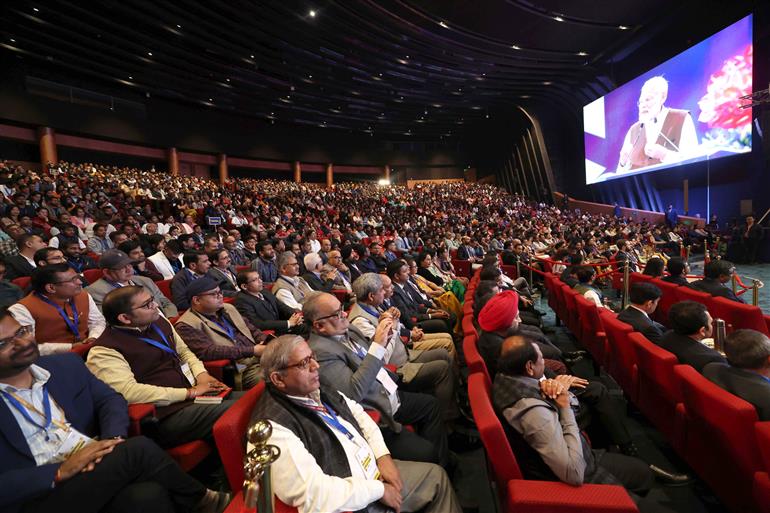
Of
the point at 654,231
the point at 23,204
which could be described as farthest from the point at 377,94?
the point at 23,204

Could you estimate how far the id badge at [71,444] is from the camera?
1.54 metres

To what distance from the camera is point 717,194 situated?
12.3 m

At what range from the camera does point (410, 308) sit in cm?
439

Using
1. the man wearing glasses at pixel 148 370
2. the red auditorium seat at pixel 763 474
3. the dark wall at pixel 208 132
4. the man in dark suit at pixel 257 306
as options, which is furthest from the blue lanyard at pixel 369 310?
the dark wall at pixel 208 132

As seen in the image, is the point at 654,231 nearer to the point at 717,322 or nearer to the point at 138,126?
the point at 717,322

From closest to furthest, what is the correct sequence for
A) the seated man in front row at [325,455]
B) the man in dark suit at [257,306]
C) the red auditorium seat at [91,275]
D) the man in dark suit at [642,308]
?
the seated man in front row at [325,455], the man in dark suit at [642,308], the man in dark suit at [257,306], the red auditorium seat at [91,275]

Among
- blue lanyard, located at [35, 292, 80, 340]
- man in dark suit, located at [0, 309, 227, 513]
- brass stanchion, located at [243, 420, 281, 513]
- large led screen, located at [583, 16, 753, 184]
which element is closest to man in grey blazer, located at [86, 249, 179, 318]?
blue lanyard, located at [35, 292, 80, 340]

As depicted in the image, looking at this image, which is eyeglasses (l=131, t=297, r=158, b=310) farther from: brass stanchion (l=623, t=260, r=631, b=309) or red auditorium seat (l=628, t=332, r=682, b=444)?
brass stanchion (l=623, t=260, r=631, b=309)

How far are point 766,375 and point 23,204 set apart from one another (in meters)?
10.5

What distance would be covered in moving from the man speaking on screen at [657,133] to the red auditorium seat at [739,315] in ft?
35.5

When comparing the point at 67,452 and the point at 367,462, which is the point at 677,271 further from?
the point at 67,452

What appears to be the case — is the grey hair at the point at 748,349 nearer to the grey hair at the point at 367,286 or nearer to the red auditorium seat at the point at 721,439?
the red auditorium seat at the point at 721,439

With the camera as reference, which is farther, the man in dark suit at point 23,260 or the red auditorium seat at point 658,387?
the man in dark suit at point 23,260

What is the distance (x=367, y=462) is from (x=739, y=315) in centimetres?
306
